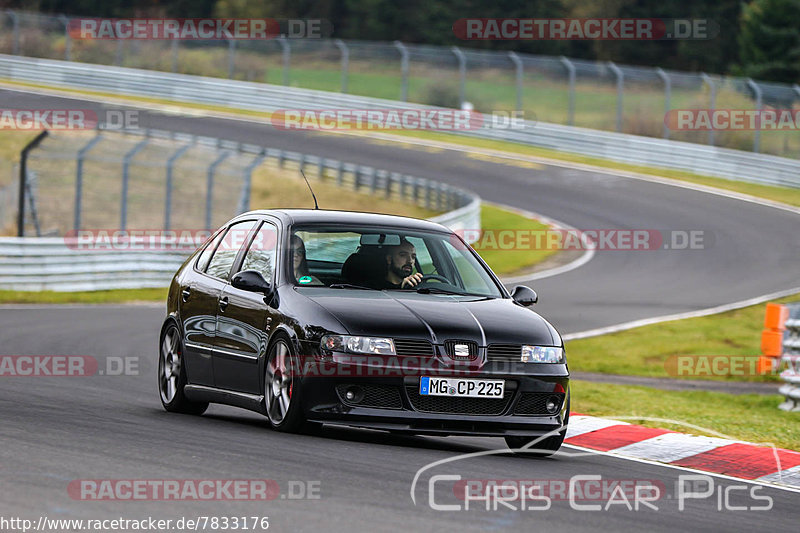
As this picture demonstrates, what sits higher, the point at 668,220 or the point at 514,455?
the point at 514,455

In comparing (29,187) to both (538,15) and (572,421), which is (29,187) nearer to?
(572,421)

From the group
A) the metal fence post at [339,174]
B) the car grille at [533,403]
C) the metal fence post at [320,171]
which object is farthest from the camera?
the metal fence post at [320,171]

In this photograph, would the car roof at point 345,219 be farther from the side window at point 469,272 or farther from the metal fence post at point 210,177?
the metal fence post at point 210,177

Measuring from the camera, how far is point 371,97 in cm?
4934

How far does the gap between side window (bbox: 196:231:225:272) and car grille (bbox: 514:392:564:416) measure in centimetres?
273

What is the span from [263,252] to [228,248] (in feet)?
1.86

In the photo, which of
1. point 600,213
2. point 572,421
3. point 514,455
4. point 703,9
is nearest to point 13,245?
point 572,421

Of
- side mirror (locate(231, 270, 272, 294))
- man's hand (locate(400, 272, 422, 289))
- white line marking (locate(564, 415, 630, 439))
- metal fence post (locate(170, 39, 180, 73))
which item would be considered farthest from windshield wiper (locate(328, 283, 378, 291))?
metal fence post (locate(170, 39, 180, 73))

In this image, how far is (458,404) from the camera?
806 centimetres

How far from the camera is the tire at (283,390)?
8078 millimetres

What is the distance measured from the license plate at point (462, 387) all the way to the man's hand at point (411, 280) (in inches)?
41.9

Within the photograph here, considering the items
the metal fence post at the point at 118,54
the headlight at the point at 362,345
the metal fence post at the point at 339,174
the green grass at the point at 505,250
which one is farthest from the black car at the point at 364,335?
the metal fence post at the point at 118,54

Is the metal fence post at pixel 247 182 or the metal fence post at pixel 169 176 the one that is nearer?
the metal fence post at pixel 169 176

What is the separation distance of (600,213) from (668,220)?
6.10ft
